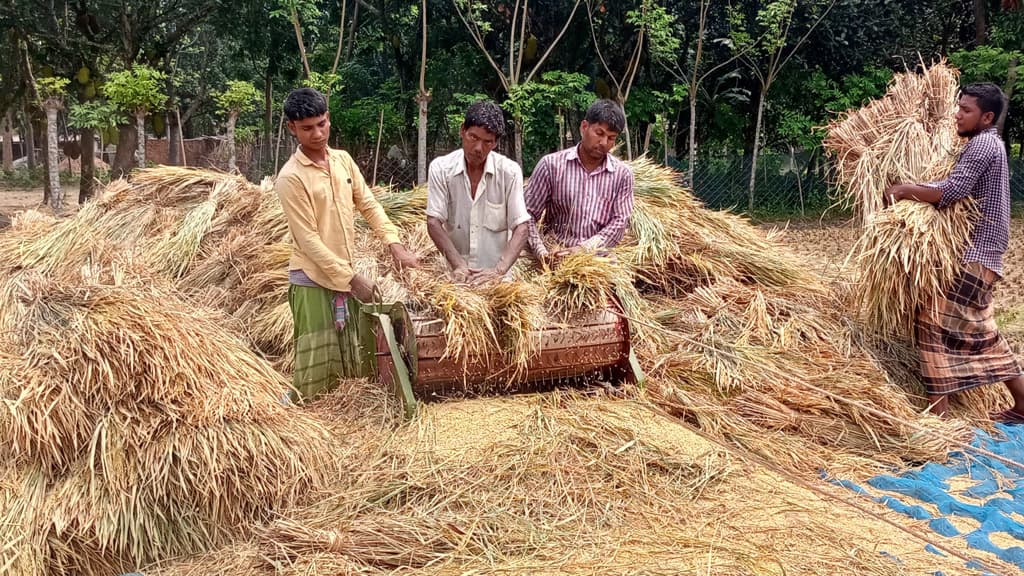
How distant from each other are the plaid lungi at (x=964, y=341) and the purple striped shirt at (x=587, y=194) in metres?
1.47

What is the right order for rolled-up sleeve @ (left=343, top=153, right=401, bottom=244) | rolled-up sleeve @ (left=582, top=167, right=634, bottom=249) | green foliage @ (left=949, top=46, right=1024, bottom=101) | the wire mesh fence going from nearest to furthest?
rolled-up sleeve @ (left=343, top=153, right=401, bottom=244), rolled-up sleeve @ (left=582, top=167, right=634, bottom=249), green foliage @ (left=949, top=46, right=1024, bottom=101), the wire mesh fence

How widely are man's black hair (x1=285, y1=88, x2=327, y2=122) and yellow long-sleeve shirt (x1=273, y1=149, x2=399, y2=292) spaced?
0.57 ft

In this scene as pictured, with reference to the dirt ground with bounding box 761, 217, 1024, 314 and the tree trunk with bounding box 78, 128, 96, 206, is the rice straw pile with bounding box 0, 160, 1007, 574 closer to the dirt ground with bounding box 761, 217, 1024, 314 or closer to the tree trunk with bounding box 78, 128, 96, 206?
the dirt ground with bounding box 761, 217, 1024, 314

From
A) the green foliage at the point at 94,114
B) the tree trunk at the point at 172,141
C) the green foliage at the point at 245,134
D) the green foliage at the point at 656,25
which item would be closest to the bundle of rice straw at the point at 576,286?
the green foliage at the point at 656,25

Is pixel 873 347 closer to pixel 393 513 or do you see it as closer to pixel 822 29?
pixel 393 513

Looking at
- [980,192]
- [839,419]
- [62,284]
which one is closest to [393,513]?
[62,284]

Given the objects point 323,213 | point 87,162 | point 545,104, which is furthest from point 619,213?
point 87,162

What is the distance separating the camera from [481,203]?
3.44 m

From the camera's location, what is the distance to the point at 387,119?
1221cm

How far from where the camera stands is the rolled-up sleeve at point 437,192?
11.3 feet

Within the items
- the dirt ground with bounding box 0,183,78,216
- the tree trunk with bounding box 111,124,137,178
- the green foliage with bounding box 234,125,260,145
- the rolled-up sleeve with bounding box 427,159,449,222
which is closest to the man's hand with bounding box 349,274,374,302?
the rolled-up sleeve with bounding box 427,159,449,222

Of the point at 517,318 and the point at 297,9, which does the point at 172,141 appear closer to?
the point at 297,9

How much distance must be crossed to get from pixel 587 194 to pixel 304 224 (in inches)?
53.4

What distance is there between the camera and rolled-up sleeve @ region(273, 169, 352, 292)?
3.02 meters
